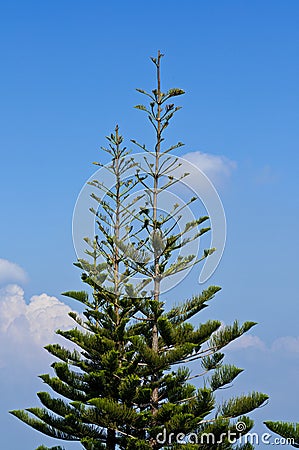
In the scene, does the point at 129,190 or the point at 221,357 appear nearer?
the point at 221,357

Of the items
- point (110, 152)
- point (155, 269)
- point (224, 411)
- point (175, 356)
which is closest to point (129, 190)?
point (110, 152)

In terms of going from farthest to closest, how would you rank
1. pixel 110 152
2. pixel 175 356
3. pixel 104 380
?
pixel 110 152
pixel 104 380
pixel 175 356

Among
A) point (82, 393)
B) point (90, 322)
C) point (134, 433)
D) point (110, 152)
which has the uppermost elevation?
point (110, 152)

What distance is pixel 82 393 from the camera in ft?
34.1

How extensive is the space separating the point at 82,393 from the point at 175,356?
171 cm

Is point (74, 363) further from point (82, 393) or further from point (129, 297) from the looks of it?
point (129, 297)

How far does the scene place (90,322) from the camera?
34.8 feet

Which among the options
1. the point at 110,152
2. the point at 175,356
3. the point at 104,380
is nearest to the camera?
the point at 175,356

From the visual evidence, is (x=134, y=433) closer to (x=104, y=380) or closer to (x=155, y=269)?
(x=104, y=380)

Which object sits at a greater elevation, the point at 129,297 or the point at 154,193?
the point at 154,193

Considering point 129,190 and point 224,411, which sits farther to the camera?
point 129,190

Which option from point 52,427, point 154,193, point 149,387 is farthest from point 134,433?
point 154,193

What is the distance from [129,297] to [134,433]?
5.47 feet

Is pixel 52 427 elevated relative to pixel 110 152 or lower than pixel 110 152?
lower
